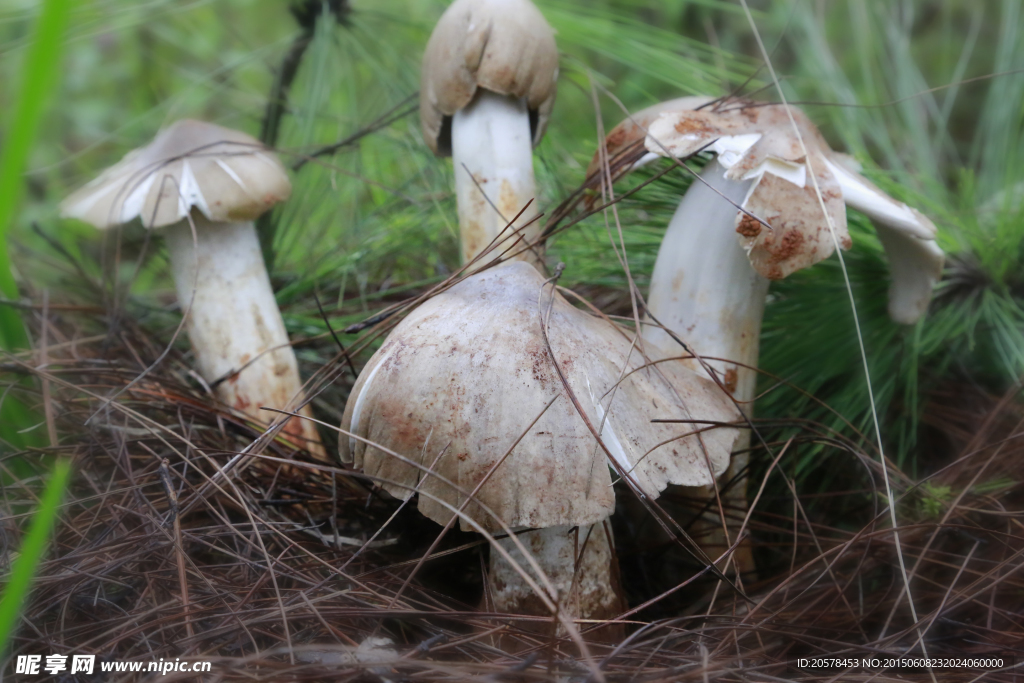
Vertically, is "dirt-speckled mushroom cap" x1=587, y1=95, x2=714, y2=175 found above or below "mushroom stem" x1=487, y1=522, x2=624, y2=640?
above

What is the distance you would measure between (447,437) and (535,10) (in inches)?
36.3

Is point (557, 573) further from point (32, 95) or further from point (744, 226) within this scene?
point (32, 95)

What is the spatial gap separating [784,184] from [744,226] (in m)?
0.10

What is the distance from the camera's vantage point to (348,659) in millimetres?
986

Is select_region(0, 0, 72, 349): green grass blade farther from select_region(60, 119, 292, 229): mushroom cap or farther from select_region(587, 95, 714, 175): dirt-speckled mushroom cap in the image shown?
select_region(587, 95, 714, 175): dirt-speckled mushroom cap

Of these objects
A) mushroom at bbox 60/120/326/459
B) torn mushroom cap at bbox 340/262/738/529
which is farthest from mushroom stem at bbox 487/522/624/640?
mushroom at bbox 60/120/326/459

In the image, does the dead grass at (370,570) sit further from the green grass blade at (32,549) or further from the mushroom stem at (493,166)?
the mushroom stem at (493,166)

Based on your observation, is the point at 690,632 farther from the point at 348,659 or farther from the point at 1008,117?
the point at 1008,117

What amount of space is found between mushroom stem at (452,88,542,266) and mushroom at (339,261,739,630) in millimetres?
249

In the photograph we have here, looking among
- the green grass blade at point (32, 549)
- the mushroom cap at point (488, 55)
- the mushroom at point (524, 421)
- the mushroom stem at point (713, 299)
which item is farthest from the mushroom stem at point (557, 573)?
the mushroom cap at point (488, 55)

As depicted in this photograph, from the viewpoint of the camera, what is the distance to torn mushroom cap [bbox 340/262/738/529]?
40.3 inches

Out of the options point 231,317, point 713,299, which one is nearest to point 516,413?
point 713,299

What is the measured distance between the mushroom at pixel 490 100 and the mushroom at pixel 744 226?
20 centimetres

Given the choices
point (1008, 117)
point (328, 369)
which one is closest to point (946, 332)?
point (1008, 117)
